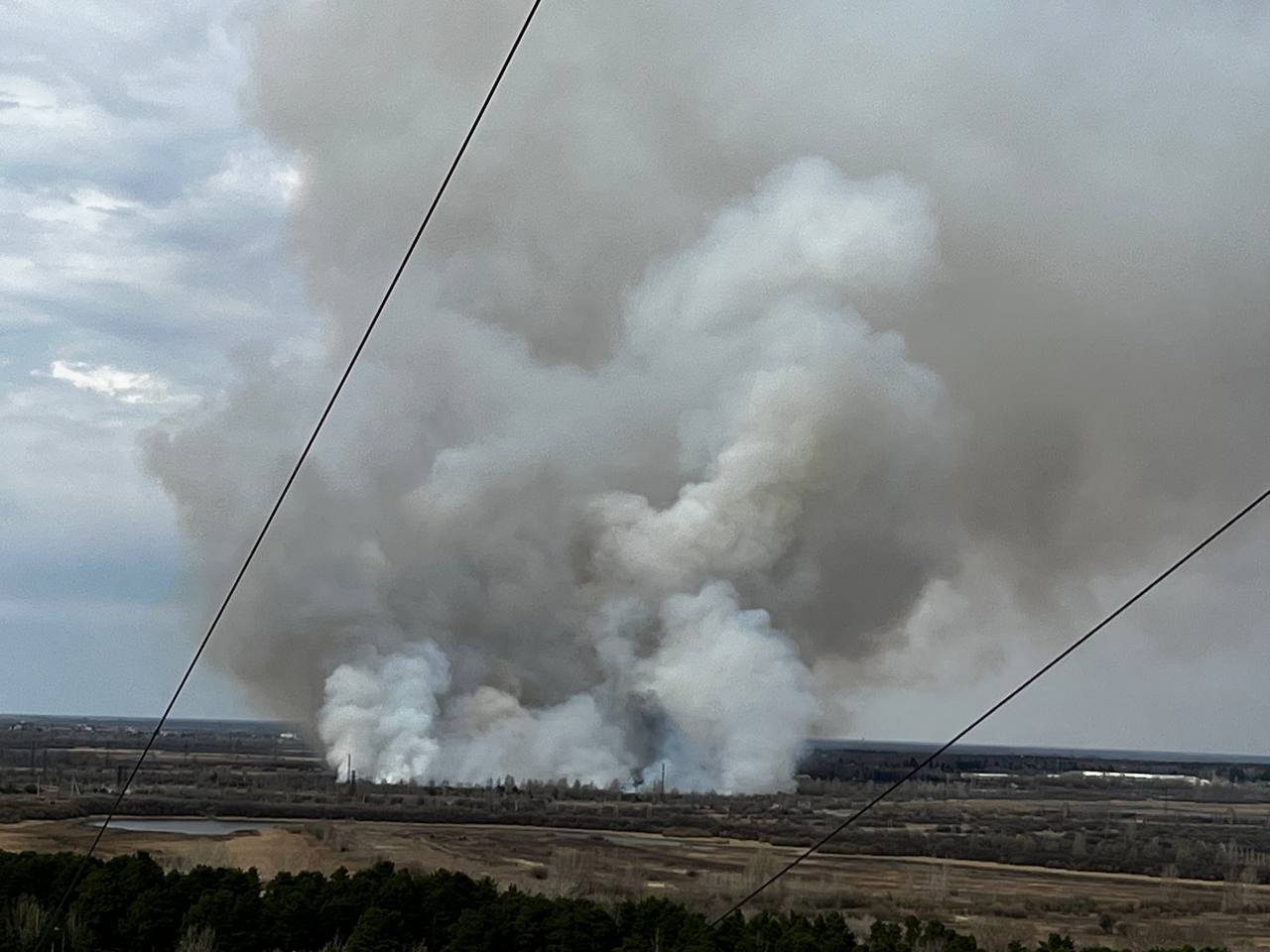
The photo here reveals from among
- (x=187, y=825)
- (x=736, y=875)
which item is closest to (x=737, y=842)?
(x=736, y=875)

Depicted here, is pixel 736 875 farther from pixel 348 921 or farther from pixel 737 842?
pixel 348 921

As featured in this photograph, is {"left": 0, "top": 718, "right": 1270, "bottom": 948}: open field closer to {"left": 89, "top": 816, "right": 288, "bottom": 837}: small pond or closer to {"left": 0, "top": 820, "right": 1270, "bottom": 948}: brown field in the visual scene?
{"left": 0, "top": 820, "right": 1270, "bottom": 948}: brown field

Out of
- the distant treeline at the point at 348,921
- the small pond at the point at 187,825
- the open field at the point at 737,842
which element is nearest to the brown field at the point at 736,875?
the open field at the point at 737,842

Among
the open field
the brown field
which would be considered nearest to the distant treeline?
the open field

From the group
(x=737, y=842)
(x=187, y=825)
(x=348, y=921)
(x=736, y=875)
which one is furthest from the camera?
(x=737, y=842)

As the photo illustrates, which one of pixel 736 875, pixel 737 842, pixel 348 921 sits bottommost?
pixel 348 921

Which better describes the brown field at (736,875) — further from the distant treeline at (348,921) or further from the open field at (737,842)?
the distant treeline at (348,921)

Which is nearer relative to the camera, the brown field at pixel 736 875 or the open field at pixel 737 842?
the brown field at pixel 736 875
